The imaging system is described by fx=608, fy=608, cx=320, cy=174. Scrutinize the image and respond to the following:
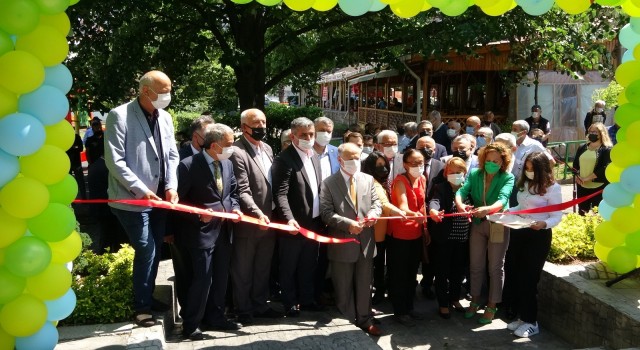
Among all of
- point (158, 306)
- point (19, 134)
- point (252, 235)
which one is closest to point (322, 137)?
point (252, 235)

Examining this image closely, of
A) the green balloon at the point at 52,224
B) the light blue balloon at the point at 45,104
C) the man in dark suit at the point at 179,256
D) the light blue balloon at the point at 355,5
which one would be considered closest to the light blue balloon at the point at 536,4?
the light blue balloon at the point at 355,5

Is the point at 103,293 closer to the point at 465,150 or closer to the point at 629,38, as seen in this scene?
the point at 465,150

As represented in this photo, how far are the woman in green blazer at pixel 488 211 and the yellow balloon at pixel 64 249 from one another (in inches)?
144

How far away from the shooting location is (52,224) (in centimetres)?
382

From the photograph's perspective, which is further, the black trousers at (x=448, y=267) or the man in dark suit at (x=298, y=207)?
the black trousers at (x=448, y=267)

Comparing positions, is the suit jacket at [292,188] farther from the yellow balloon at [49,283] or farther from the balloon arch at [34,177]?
the yellow balloon at [49,283]

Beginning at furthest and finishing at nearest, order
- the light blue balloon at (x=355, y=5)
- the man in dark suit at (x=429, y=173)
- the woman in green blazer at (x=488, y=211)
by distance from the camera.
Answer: the man in dark suit at (x=429, y=173) < the woman in green blazer at (x=488, y=211) < the light blue balloon at (x=355, y=5)

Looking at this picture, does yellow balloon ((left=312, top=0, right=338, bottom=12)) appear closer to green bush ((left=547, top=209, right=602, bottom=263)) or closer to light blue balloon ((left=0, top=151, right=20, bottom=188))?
light blue balloon ((left=0, top=151, right=20, bottom=188))

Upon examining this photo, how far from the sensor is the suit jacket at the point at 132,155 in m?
4.75

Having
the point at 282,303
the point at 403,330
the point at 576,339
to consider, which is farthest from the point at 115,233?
the point at 576,339

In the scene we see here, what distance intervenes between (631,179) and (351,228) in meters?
2.55

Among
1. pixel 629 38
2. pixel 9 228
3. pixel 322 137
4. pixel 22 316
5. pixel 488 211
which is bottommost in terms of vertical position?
pixel 22 316

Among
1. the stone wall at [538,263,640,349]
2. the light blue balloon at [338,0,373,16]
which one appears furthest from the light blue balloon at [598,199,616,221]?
the light blue balloon at [338,0,373,16]

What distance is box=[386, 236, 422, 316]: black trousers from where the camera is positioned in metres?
6.15
